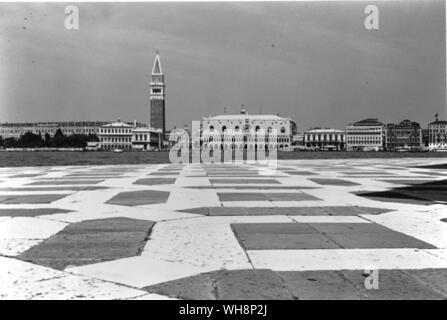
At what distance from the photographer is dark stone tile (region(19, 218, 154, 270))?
5176mm

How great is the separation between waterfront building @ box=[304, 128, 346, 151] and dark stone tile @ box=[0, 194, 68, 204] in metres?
167

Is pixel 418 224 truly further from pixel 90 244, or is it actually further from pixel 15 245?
pixel 15 245

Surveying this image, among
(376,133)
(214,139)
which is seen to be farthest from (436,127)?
(214,139)

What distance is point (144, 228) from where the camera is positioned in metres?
7.12

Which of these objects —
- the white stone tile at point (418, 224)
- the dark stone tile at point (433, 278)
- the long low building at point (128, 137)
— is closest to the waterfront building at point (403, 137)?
the long low building at point (128, 137)

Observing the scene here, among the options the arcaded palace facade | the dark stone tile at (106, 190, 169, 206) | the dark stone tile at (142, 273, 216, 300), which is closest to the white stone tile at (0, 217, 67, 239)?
the dark stone tile at (106, 190, 169, 206)

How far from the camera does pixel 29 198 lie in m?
11.2

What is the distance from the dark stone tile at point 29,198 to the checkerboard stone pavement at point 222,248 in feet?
0.21

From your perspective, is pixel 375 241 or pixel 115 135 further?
pixel 115 135

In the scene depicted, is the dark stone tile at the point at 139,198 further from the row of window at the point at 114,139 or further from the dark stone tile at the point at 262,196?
the row of window at the point at 114,139

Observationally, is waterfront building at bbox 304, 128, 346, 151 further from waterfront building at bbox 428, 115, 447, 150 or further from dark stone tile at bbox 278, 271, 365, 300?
dark stone tile at bbox 278, 271, 365, 300

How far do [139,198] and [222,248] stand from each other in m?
5.52

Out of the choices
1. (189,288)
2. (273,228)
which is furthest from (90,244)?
(273,228)
